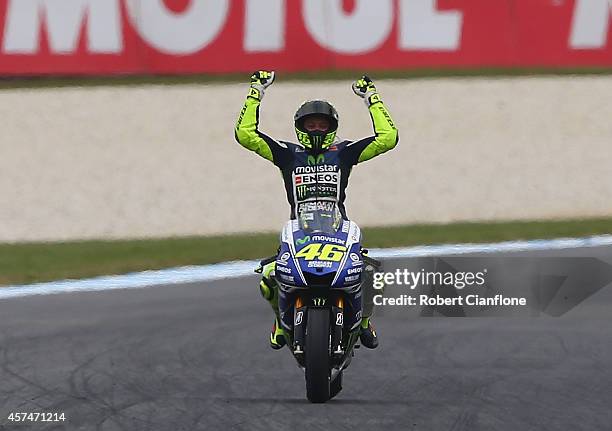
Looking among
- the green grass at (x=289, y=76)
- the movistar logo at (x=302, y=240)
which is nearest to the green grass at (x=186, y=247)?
the green grass at (x=289, y=76)

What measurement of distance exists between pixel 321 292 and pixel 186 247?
28.1 feet

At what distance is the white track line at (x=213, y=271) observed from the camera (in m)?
13.3

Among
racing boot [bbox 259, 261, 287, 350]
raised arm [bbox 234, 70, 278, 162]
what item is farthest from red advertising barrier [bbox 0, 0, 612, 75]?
racing boot [bbox 259, 261, 287, 350]

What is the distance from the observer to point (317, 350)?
25.5 ft

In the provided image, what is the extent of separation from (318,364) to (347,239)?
0.87m

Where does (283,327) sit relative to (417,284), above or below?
above

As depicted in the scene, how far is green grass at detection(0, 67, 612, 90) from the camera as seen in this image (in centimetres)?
2184

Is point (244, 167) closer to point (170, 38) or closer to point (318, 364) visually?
point (170, 38)

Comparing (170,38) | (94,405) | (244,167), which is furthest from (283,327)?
(170,38)

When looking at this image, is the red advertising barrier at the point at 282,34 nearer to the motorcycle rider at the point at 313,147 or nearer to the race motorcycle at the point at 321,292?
the motorcycle rider at the point at 313,147

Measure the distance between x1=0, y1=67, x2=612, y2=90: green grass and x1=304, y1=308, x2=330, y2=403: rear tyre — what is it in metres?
14.3

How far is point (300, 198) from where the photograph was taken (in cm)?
859

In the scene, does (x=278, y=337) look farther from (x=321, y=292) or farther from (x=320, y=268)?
(x=320, y=268)

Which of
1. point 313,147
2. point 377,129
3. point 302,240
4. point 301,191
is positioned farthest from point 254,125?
point 302,240
